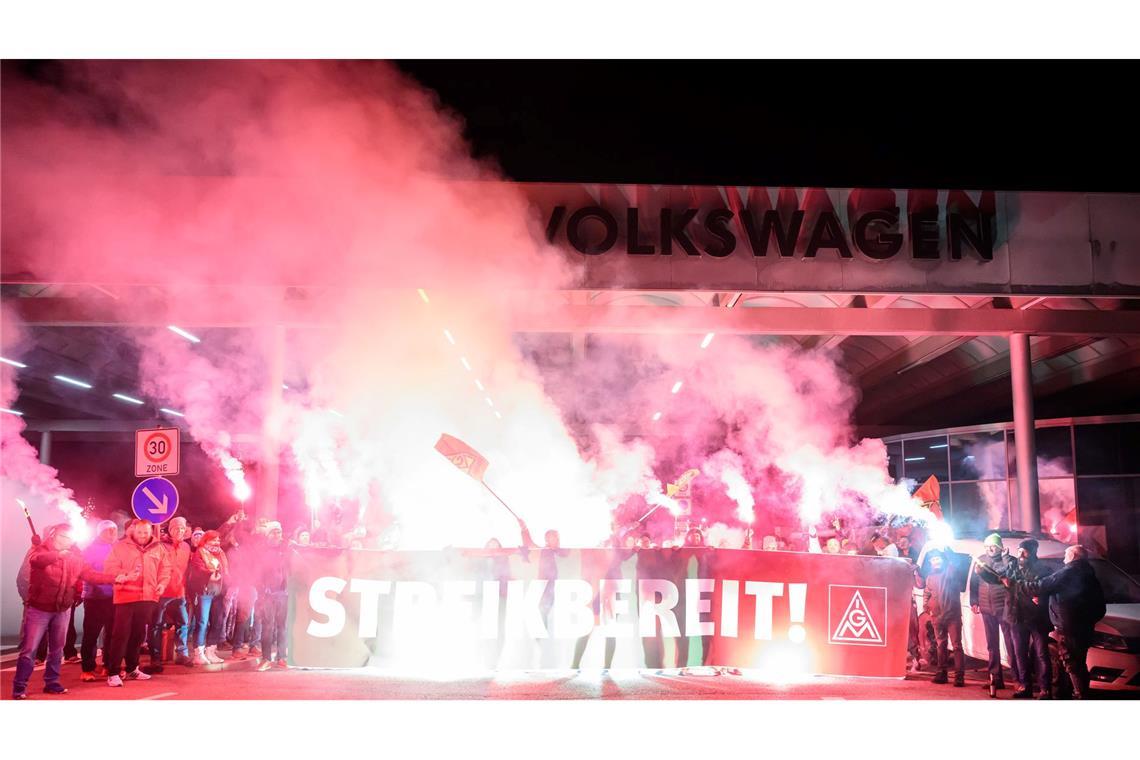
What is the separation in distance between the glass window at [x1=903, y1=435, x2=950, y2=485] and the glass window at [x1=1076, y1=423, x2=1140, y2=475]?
2.95m

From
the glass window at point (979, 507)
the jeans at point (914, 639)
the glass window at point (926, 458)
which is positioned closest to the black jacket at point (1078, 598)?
the jeans at point (914, 639)

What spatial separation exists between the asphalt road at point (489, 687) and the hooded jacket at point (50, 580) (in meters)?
0.71

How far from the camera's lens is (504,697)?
629 cm

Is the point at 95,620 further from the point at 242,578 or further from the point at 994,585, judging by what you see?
the point at 994,585

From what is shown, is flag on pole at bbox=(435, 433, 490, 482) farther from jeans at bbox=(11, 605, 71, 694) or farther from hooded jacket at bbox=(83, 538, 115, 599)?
jeans at bbox=(11, 605, 71, 694)

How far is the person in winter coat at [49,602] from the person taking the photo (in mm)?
6480

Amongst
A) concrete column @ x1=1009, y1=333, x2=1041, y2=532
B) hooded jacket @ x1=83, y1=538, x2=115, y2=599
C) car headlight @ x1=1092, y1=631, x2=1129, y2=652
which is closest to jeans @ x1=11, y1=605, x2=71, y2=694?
hooded jacket @ x1=83, y1=538, x2=115, y2=599

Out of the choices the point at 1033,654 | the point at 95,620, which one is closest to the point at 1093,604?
the point at 1033,654

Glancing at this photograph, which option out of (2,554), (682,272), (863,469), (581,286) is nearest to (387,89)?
(581,286)

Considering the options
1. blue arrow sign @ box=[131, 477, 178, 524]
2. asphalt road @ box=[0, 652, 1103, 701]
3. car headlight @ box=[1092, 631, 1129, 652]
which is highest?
blue arrow sign @ box=[131, 477, 178, 524]

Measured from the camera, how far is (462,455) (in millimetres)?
7812

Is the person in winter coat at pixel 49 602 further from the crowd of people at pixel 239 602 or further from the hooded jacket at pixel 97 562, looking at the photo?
the hooded jacket at pixel 97 562

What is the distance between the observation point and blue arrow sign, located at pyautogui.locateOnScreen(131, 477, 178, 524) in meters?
8.01

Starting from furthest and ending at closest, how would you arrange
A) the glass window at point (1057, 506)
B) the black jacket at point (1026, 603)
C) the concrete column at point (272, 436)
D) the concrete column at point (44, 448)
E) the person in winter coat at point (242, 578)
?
the concrete column at point (44, 448)
the glass window at point (1057, 506)
the concrete column at point (272, 436)
the person in winter coat at point (242, 578)
the black jacket at point (1026, 603)
